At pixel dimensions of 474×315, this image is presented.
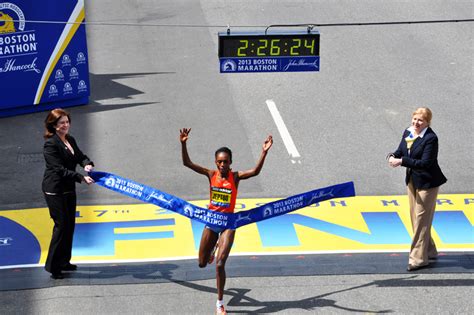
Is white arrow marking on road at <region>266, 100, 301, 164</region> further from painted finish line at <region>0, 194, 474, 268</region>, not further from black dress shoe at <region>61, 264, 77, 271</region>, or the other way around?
black dress shoe at <region>61, 264, 77, 271</region>

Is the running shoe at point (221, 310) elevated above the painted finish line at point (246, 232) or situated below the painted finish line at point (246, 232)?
below

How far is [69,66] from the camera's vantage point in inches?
742

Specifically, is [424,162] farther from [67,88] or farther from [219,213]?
[67,88]

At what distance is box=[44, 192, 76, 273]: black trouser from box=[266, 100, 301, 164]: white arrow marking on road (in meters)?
5.26

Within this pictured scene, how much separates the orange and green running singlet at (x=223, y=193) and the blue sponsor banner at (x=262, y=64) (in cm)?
404

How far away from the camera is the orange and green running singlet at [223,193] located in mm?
11625

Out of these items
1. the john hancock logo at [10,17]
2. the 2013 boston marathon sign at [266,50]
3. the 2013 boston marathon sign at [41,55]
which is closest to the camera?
the 2013 boston marathon sign at [266,50]

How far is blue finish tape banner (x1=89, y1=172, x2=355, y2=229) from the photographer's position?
38.2ft

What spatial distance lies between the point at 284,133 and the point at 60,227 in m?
6.45

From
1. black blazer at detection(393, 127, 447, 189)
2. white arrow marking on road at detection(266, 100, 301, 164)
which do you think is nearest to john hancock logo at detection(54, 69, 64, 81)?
white arrow marking on road at detection(266, 100, 301, 164)

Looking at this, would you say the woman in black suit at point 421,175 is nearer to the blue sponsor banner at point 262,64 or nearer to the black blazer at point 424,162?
the black blazer at point 424,162

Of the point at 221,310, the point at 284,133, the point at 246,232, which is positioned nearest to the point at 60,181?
the point at 221,310

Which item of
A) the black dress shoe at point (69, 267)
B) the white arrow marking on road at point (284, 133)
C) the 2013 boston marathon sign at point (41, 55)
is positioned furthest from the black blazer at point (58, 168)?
the 2013 boston marathon sign at point (41, 55)

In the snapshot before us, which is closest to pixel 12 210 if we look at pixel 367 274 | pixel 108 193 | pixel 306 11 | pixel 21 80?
pixel 108 193
